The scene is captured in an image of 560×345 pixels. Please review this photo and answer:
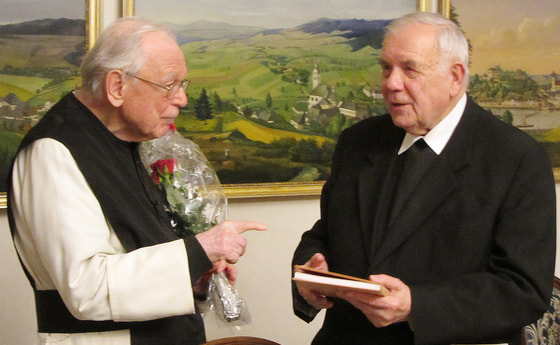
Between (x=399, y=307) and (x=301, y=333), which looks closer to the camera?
(x=399, y=307)

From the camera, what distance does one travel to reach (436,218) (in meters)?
2.13

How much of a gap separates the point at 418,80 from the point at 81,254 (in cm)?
125

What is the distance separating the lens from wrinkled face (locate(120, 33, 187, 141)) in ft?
6.87

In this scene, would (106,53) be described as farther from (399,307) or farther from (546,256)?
(546,256)

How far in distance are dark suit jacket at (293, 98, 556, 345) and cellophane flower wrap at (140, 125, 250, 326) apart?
0.93 feet

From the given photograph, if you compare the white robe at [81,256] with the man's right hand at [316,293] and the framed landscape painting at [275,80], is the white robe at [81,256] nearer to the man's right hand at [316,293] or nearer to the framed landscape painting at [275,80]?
the man's right hand at [316,293]

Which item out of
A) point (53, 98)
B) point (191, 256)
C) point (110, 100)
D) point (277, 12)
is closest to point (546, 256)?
point (191, 256)

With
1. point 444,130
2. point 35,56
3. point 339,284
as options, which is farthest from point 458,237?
point 35,56

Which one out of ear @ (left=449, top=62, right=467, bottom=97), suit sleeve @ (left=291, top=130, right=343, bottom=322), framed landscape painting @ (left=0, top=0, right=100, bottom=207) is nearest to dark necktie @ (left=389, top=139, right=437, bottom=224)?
ear @ (left=449, top=62, right=467, bottom=97)

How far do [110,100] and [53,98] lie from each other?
1.31m

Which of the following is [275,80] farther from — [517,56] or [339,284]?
[339,284]

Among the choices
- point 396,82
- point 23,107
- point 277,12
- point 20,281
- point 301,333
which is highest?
point 277,12

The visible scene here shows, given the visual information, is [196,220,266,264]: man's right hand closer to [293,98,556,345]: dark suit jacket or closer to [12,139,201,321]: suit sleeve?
[12,139,201,321]: suit sleeve

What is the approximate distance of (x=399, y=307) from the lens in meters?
1.96
